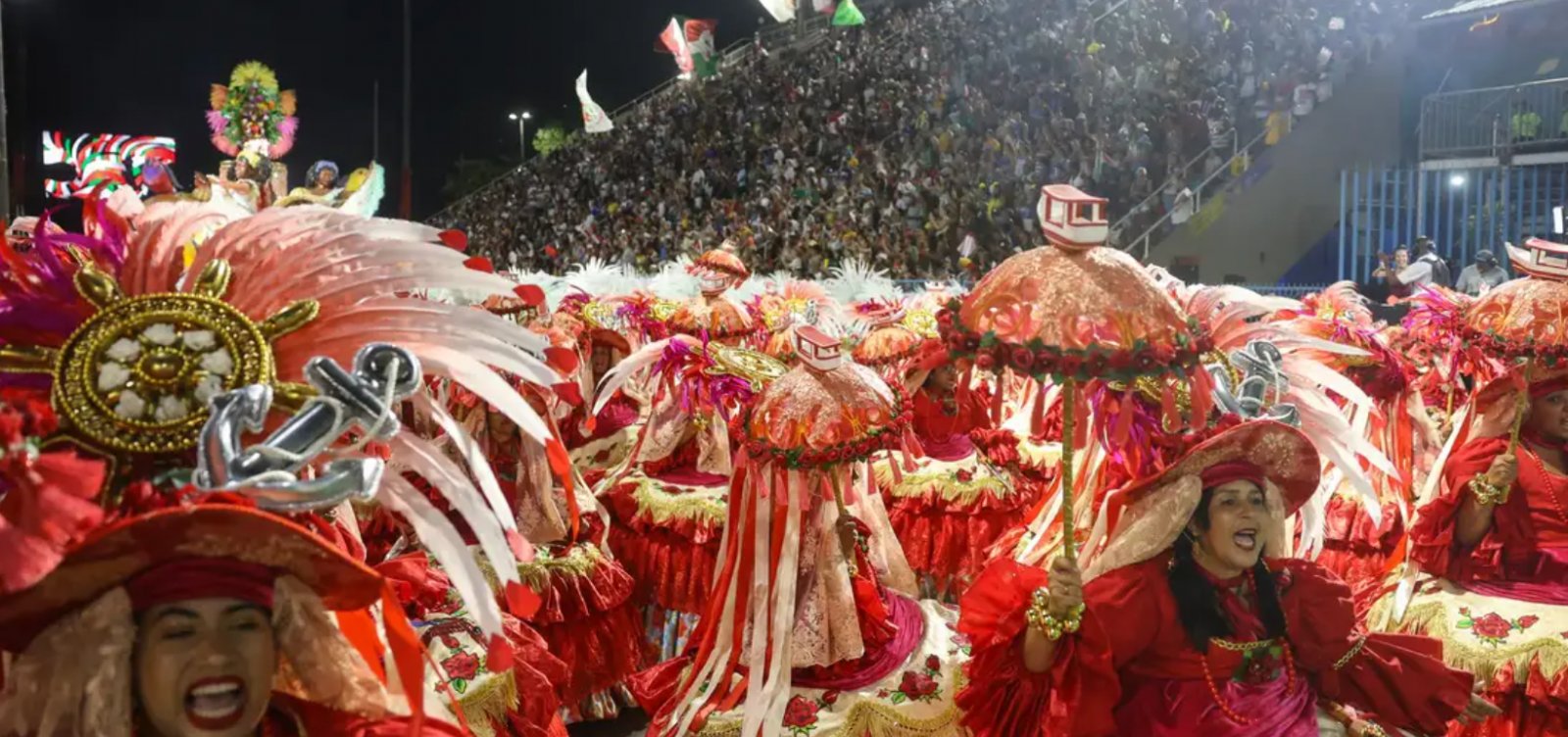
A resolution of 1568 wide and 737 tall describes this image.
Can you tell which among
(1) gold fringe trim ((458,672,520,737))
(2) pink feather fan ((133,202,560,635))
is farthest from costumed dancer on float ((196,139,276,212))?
(1) gold fringe trim ((458,672,520,737))

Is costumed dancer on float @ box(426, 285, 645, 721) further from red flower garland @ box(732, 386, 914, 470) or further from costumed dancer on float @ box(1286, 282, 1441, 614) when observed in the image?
costumed dancer on float @ box(1286, 282, 1441, 614)

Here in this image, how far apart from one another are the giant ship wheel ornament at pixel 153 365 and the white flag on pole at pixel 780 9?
23.4 m

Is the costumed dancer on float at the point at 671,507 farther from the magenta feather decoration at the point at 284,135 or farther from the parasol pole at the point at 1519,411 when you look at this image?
the magenta feather decoration at the point at 284,135

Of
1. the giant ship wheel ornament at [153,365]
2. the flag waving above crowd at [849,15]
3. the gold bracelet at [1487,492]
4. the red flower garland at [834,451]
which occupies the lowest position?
the gold bracelet at [1487,492]

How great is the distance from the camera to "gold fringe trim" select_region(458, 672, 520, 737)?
3.61 m

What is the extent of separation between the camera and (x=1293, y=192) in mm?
14141

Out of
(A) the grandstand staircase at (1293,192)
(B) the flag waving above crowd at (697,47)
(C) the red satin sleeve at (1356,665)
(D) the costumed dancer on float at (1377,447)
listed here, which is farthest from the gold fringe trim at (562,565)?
(B) the flag waving above crowd at (697,47)

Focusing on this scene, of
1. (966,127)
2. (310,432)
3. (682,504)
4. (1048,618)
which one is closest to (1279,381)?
(1048,618)

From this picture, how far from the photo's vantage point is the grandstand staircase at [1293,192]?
13.9 m

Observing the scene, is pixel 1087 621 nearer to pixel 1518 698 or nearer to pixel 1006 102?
pixel 1518 698

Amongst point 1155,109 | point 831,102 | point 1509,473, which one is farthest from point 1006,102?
point 1509,473

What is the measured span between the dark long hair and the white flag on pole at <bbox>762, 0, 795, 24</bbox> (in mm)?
22493

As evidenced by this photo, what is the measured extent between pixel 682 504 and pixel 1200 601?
126 inches

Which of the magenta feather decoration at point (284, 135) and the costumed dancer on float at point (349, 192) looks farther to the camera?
the magenta feather decoration at point (284, 135)
